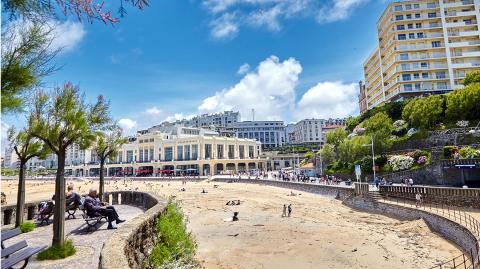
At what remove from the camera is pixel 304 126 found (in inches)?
6181

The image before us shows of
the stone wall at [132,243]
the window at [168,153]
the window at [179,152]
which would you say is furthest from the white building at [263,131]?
the stone wall at [132,243]

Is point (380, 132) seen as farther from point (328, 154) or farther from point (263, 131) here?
point (263, 131)

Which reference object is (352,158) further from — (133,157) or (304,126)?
(304,126)

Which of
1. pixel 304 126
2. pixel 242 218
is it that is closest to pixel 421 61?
pixel 242 218

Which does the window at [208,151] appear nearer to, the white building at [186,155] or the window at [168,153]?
the white building at [186,155]

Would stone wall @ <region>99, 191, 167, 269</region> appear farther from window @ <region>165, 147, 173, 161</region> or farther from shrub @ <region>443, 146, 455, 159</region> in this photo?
window @ <region>165, 147, 173, 161</region>

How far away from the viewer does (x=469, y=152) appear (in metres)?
30.2

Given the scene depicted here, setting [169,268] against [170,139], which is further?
[170,139]

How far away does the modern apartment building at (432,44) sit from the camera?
5775 cm

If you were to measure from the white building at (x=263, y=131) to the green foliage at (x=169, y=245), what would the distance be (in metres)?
154

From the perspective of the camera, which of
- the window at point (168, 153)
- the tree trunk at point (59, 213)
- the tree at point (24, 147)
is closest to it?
the tree trunk at point (59, 213)

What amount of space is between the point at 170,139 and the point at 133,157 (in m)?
16.7

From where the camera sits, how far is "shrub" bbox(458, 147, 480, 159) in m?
29.3

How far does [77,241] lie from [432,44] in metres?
67.1
